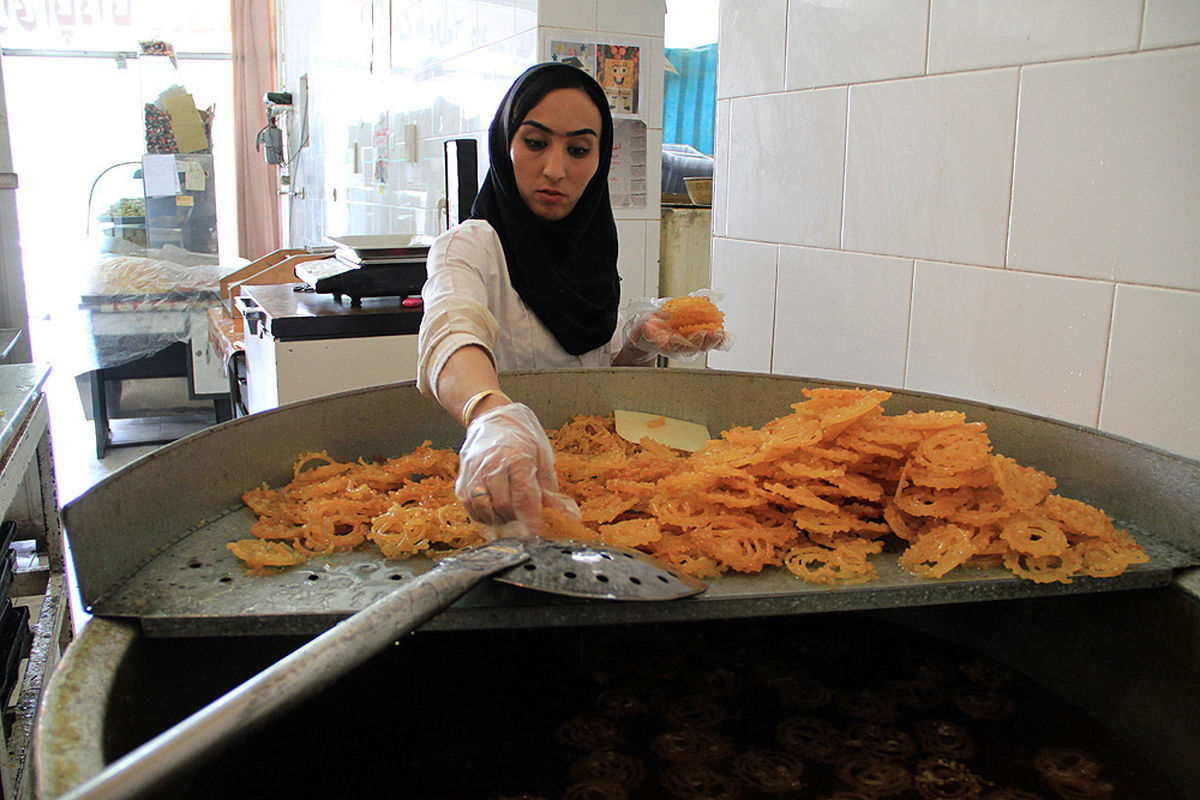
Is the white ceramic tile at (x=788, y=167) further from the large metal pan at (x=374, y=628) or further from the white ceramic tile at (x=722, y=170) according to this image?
the large metal pan at (x=374, y=628)

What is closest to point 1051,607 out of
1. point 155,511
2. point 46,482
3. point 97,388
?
point 155,511

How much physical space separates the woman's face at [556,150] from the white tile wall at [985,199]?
485mm

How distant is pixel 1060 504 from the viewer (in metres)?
1.07

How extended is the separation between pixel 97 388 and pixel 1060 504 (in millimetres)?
4798

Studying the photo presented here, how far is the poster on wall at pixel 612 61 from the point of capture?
304cm

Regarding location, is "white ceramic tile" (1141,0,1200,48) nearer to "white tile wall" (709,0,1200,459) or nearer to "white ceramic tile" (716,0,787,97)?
"white tile wall" (709,0,1200,459)

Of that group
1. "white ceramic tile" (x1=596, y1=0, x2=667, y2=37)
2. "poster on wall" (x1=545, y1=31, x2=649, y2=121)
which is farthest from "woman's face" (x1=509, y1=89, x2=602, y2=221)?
"white ceramic tile" (x1=596, y1=0, x2=667, y2=37)

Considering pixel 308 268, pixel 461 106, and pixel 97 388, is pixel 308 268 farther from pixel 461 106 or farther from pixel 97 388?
pixel 97 388

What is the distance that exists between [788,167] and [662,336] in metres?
0.47

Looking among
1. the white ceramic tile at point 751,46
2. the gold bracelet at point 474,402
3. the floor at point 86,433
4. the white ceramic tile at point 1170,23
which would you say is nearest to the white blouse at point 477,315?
the gold bracelet at point 474,402

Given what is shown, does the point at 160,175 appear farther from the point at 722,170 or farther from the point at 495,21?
the point at 722,170

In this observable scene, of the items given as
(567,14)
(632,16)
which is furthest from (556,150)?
(632,16)

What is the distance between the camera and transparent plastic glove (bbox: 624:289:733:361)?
1784 millimetres

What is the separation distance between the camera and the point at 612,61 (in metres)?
3.15
